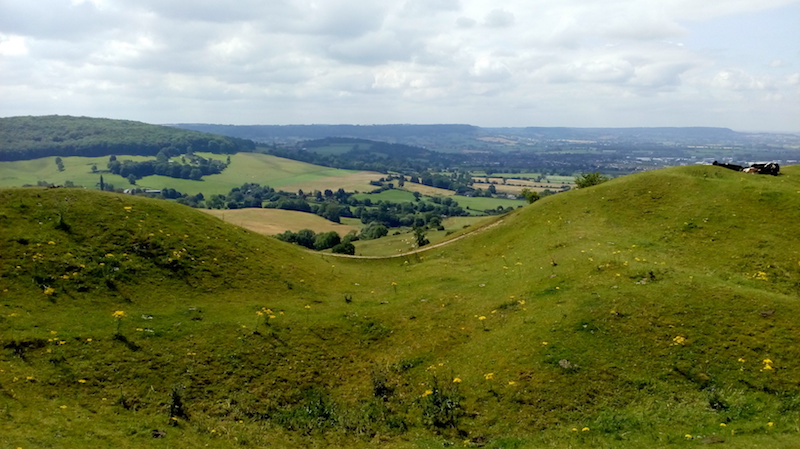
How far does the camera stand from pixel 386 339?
1357 inches

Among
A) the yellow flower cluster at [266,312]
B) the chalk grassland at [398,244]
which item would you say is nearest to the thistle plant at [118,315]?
the yellow flower cluster at [266,312]

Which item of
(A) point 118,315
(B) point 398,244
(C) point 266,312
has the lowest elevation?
(B) point 398,244

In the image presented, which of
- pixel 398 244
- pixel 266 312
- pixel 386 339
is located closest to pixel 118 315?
pixel 266 312

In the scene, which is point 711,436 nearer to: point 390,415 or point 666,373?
point 666,373

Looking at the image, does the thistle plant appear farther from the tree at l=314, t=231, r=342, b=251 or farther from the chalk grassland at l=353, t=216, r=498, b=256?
the tree at l=314, t=231, r=342, b=251

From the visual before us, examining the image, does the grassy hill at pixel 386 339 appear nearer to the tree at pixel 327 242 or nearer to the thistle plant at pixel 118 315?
the thistle plant at pixel 118 315

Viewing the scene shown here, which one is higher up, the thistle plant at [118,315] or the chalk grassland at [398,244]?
the thistle plant at [118,315]

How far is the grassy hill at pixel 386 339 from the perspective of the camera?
24.0m

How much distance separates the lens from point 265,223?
182 metres

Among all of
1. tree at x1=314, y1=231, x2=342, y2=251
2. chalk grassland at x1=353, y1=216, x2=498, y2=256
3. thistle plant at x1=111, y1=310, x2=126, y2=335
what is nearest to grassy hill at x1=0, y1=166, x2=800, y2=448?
thistle plant at x1=111, y1=310, x2=126, y2=335

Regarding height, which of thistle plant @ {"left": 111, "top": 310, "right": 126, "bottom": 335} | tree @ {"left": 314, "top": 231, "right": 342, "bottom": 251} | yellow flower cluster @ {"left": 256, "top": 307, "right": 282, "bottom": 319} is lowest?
tree @ {"left": 314, "top": 231, "right": 342, "bottom": 251}

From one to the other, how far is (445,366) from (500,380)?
13.3 feet

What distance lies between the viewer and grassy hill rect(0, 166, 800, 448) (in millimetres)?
24016

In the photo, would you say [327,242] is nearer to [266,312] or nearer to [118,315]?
[266,312]
